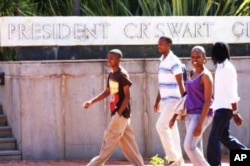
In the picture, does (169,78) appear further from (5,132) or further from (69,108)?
(5,132)

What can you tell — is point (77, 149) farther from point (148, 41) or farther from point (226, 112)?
point (226, 112)

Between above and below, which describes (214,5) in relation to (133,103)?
above

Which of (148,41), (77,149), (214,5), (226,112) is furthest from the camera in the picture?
(214,5)

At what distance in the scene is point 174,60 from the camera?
9.97 m

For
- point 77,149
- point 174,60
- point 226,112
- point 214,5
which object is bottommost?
point 77,149

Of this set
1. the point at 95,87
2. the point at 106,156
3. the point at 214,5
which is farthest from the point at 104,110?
the point at 214,5

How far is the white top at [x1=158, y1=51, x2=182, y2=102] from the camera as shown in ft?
32.7

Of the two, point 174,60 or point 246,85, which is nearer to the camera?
point 174,60

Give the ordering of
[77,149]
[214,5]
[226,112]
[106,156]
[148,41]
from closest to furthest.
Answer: [226,112] < [106,156] < [77,149] < [148,41] < [214,5]

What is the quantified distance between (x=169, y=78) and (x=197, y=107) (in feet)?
3.35

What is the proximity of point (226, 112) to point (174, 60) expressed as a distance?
4.52ft

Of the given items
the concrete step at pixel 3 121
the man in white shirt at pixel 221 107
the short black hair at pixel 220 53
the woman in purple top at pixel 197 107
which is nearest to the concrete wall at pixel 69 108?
the concrete step at pixel 3 121

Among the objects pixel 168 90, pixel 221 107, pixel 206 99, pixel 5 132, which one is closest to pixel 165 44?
pixel 168 90

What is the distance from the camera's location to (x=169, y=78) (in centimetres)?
1001
